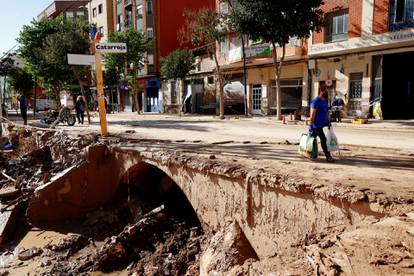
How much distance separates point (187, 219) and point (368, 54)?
1479 centimetres

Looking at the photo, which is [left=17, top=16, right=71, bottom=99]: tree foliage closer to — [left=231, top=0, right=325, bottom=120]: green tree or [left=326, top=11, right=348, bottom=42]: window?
[left=231, top=0, right=325, bottom=120]: green tree

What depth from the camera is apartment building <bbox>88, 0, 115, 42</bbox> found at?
46.2 m

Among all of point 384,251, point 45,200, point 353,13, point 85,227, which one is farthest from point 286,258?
point 353,13

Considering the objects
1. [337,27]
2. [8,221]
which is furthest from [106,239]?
[337,27]

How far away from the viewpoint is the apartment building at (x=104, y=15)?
46.2 m

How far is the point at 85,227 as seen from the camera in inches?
416

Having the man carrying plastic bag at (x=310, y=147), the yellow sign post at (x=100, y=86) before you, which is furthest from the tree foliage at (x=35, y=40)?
the man carrying plastic bag at (x=310, y=147)

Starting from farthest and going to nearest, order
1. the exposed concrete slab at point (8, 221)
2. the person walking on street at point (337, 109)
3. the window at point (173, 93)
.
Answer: the window at point (173, 93) < the person walking on street at point (337, 109) < the exposed concrete slab at point (8, 221)

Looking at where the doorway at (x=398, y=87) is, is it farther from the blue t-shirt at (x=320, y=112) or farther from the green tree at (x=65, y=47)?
the green tree at (x=65, y=47)

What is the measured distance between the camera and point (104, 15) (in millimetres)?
46938

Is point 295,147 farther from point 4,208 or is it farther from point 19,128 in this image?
point 19,128

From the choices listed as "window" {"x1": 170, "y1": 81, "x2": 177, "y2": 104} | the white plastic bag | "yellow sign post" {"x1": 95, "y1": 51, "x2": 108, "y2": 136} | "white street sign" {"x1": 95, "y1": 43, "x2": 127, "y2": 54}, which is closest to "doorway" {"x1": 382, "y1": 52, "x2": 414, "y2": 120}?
the white plastic bag

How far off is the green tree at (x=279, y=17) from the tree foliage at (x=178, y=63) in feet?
34.3

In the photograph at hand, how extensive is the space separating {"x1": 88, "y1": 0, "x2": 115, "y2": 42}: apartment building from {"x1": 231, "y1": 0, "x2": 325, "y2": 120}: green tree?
29.8 m
